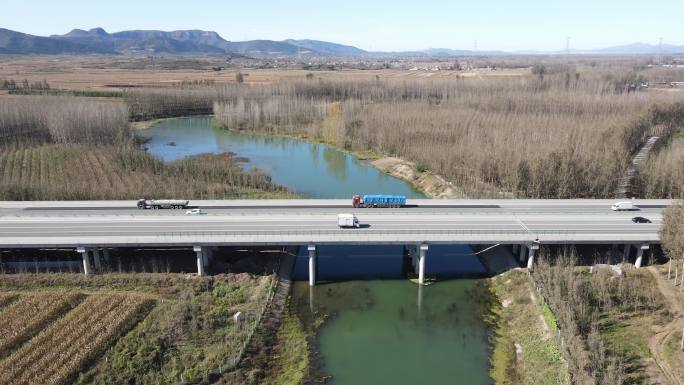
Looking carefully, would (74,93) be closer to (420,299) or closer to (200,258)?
(200,258)

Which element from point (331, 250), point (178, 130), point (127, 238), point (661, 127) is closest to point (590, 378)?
point (331, 250)

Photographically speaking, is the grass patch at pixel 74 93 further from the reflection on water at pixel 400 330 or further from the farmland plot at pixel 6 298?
the reflection on water at pixel 400 330

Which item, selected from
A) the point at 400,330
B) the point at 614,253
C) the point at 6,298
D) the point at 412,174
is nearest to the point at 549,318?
the point at 400,330

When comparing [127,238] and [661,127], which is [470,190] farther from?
[661,127]

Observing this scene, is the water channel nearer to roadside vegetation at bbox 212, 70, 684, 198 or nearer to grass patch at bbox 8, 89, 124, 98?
roadside vegetation at bbox 212, 70, 684, 198

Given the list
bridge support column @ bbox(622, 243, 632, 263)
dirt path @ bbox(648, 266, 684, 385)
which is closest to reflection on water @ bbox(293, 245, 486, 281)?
bridge support column @ bbox(622, 243, 632, 263)

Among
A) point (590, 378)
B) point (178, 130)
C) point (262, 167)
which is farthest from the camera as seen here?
point (178, 130)
